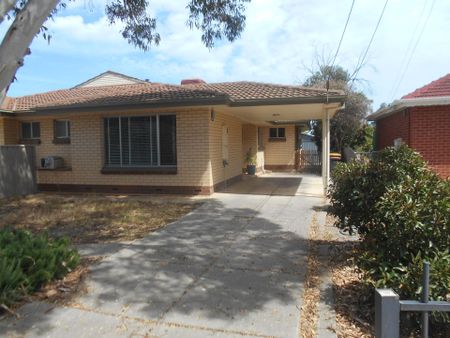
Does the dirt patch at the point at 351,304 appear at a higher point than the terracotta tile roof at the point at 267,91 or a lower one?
lower

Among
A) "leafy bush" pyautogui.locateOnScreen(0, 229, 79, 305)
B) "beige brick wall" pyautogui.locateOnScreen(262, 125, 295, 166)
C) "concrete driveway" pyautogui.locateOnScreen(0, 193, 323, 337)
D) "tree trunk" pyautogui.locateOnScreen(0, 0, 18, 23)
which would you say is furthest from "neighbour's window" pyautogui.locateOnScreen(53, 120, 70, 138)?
"beige brick wall" pyautogui.locateOnScreen(262, 125, 295, 166)

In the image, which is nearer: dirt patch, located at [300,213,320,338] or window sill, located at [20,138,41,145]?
dirt patch, located at [300,213,320,338]

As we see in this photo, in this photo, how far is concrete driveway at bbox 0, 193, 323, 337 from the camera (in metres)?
3.62

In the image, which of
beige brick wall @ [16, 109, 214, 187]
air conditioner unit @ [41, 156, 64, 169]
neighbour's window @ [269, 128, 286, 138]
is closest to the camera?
beige brick wall @ [16, 109, 214, 187]

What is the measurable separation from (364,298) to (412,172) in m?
1.90

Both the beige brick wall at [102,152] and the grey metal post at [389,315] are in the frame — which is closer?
the grey metal post at [389,315]

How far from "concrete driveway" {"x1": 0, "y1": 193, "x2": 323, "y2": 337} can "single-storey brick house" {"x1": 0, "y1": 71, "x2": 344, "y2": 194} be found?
15.6 feet

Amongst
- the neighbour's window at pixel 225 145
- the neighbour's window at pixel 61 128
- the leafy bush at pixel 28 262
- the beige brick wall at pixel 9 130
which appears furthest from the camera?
the beige brick wall at pixel 9 130

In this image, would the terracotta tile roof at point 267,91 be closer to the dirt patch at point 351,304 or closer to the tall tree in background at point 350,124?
the dirt patch at point 351,304

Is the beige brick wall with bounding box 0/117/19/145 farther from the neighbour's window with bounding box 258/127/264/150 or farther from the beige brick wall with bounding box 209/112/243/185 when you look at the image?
the neighbour's window with bounding box 258/127/264/150

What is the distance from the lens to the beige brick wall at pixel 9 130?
46.7 ft

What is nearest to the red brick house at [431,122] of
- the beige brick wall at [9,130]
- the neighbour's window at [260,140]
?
the neighbour's window at [260,140]

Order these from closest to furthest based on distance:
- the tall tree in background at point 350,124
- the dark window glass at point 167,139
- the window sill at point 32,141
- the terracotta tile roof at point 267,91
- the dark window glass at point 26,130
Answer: the terracotta tile roof at point 267,91, the dark window glass at point 167,139, the window sill at point 32,141, the dark window glass at point 26,130, the tall tree in background at point 350,124

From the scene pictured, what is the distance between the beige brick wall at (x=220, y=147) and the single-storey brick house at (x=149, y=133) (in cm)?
3
